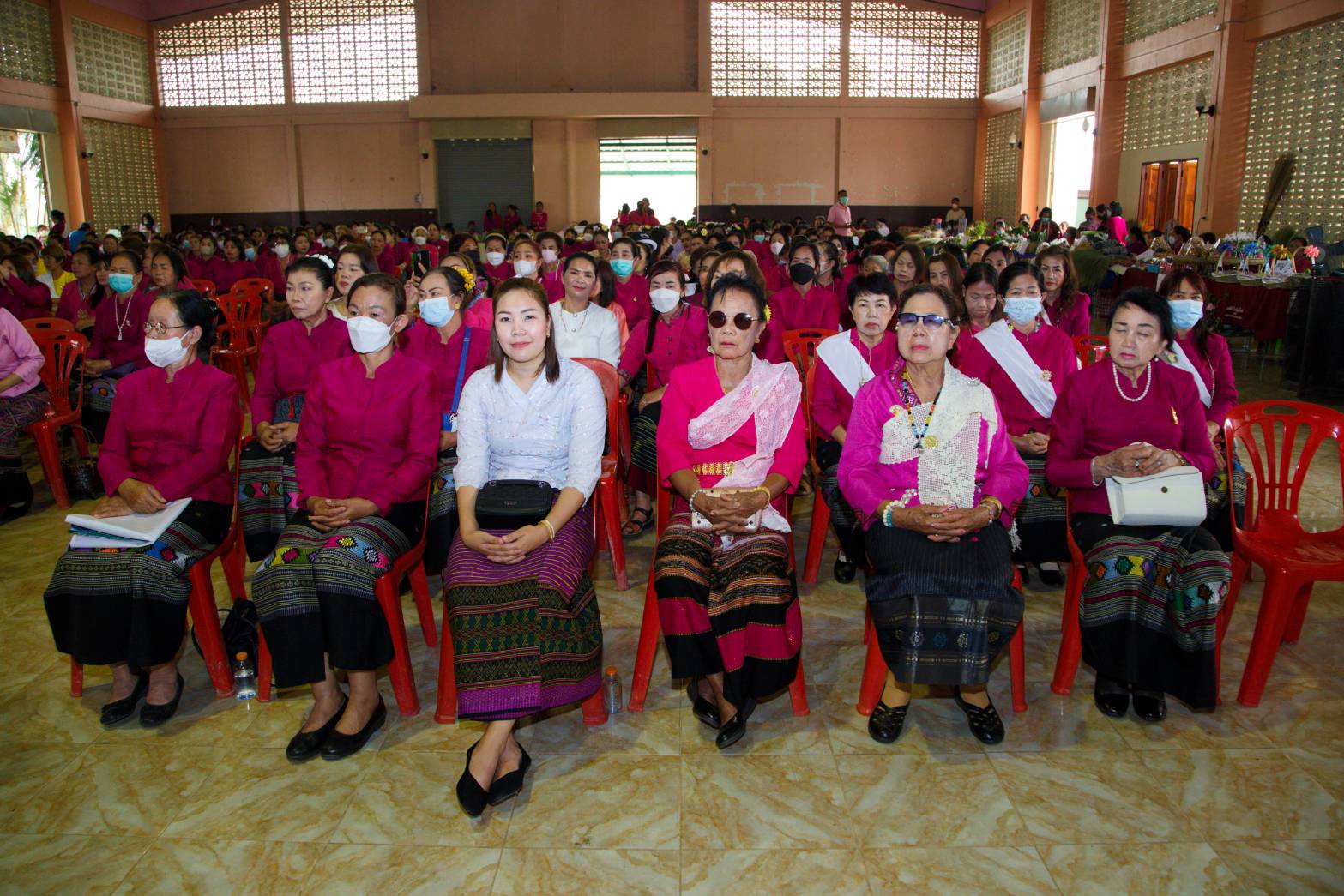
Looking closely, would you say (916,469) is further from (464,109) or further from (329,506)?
(464,109)

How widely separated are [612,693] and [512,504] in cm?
67

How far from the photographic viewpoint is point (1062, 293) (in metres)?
4.85

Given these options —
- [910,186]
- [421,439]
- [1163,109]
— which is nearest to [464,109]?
[910,186]

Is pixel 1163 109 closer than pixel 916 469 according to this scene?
No

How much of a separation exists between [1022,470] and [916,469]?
1.02 ft

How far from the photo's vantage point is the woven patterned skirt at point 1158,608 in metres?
2.68

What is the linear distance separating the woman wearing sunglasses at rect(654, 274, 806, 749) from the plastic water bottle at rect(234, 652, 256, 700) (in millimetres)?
1361

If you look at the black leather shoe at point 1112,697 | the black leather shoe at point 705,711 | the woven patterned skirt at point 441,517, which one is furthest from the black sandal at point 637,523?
the black leather shoe at point 1112,697

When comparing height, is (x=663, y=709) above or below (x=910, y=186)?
below

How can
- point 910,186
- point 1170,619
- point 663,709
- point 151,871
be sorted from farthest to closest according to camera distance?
point 910,186
point 663,709
point 1170,619
point 151,871

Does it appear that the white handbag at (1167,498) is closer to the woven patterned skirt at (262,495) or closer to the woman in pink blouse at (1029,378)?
the woman in pink blouse at (1029,378)

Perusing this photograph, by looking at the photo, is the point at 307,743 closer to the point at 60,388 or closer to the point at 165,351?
the point at 165,351

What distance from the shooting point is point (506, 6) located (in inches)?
778

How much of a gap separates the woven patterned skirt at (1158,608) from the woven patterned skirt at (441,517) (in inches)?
83.4
